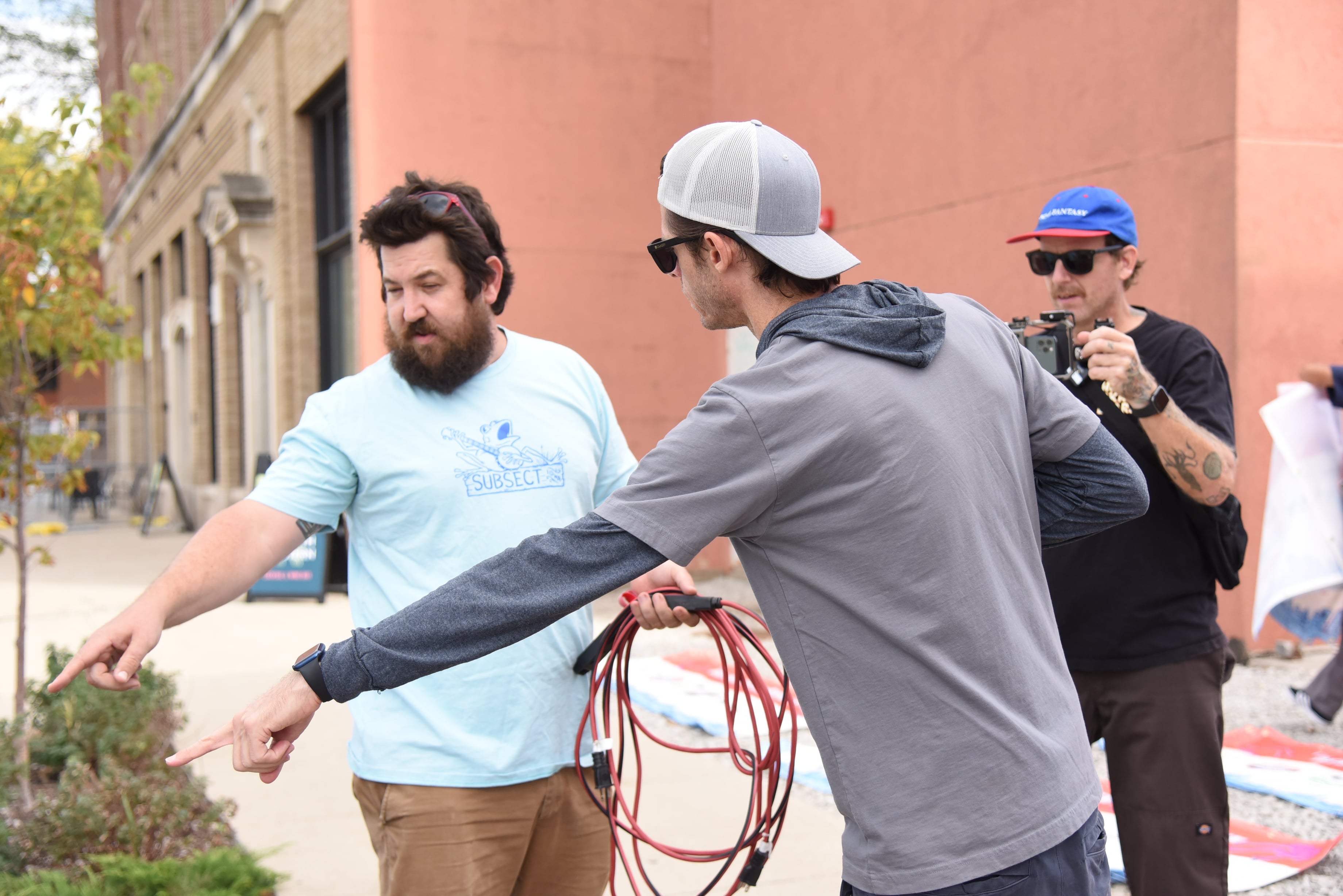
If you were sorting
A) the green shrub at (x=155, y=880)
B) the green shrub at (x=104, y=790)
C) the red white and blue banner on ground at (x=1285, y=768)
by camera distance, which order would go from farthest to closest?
the red white and blue banner on ground at (x=1285, y=768), the green shrub at (x=104, y=790), the green shrub at (x=155, y=880)

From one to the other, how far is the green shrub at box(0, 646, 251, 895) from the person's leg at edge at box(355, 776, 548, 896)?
1.60 meters

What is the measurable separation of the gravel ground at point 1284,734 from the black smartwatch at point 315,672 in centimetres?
298

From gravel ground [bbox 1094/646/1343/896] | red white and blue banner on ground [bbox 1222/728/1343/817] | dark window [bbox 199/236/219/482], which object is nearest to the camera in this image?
gravel ground [bbox 1094/646/1343/896]

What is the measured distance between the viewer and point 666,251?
5.69ft

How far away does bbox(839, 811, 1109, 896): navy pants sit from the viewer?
5.00ft

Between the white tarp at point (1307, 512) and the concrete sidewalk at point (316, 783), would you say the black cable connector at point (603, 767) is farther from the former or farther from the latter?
the white tarp at point (1307, 512)

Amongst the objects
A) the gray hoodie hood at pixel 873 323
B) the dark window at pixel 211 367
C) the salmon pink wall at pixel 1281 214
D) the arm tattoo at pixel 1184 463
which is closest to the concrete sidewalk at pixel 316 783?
the arm tattoo at pixel 1184 463

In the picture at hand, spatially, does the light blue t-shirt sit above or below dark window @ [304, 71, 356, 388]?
below

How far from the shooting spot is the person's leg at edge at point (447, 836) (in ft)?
7.61

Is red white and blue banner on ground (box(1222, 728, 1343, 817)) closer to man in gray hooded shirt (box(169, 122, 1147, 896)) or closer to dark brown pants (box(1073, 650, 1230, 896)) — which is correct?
dark brown pants (box(1073, 650, 1230, 896))

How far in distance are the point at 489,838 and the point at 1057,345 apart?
1.75m

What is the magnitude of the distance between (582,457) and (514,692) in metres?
0.56

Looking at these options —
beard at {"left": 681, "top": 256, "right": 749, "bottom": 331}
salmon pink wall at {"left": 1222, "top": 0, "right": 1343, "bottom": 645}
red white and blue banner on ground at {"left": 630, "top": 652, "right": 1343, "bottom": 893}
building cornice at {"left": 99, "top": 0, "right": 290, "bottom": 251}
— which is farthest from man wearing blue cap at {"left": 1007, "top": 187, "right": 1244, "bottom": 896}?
building cornice at {"left": 99, "top": 0, "right": 290, "bottom": 251}

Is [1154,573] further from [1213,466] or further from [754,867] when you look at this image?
[754,867]
